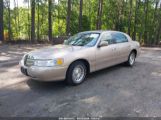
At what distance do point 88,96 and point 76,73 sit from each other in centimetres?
102

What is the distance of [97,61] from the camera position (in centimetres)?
632

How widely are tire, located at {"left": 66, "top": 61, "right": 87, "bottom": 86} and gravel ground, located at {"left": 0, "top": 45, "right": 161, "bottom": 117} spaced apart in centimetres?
17

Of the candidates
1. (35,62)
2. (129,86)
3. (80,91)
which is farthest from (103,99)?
(35,62)

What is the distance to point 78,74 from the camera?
5879mm

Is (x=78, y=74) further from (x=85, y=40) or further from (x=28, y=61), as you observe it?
(x=28, y=61)

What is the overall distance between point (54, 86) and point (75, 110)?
1703 millimetres

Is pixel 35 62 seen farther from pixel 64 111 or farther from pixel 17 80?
pixel 64 111

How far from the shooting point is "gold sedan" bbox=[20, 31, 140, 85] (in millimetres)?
5258

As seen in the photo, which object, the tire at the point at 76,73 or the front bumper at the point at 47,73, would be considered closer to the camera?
the front bumper at the point at 47,73

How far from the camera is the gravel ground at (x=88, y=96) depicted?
13.6 feet

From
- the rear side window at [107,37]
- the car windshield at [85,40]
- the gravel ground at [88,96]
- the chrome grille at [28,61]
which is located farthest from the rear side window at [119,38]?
the chrome grille at [28,61]

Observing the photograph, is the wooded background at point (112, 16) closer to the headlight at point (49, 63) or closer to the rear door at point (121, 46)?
the rear door at point (121, 46)

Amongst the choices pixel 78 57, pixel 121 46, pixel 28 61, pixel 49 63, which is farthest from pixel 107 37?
pixel 28 61

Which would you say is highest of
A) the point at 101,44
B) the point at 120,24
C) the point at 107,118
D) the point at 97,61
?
the point at 120,24
